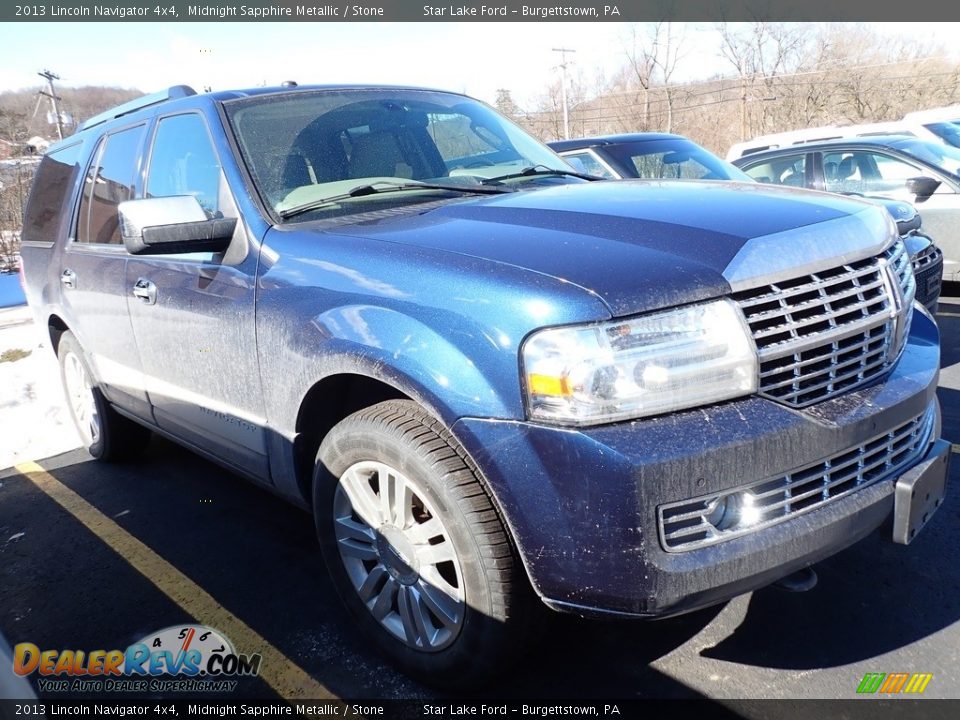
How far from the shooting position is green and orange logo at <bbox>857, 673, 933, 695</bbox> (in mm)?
2219

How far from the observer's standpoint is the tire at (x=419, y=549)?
201cm

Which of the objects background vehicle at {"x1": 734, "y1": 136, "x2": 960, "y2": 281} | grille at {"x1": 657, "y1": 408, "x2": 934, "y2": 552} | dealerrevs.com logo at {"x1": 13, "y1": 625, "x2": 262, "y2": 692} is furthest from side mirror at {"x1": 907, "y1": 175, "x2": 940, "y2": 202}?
dealerrevs.com logo at {"x1": 13, "y1": 625, "x2": 262, "y2": 692}

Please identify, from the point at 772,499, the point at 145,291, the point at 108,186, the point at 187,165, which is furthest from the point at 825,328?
the point at 108,186

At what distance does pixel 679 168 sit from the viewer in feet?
22.6

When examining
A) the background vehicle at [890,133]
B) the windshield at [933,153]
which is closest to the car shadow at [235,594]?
the windshield at [933,153]

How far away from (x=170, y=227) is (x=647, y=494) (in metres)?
1.88

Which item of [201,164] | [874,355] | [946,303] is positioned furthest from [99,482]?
[946,303]

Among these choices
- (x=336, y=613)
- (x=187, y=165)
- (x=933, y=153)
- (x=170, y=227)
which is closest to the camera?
(x=170, y=227)

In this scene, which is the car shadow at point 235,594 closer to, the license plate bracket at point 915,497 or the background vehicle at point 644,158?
the license plate bracket at point 915,497

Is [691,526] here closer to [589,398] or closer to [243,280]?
[589,398]

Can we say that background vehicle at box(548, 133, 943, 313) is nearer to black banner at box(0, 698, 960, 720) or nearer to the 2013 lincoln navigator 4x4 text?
the 2013 lincoln navigator 4x4 text

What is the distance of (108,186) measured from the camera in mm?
3906

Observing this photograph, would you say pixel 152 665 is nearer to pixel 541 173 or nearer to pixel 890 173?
pixel 541 173

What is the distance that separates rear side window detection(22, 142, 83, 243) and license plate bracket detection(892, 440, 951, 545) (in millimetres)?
4374
